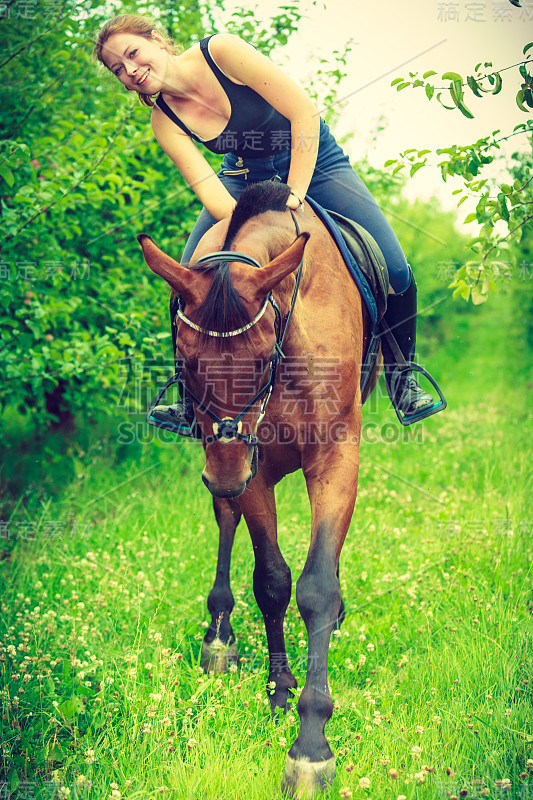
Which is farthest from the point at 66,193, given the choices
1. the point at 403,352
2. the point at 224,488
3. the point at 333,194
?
the point at 224,488

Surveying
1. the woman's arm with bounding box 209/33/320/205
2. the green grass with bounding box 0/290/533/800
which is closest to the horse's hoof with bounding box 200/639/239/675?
the green grass with bounding box 0/290/533/800

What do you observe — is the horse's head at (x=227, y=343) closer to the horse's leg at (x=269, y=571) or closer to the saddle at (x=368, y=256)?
the horse's leg at (x=269, y=571)

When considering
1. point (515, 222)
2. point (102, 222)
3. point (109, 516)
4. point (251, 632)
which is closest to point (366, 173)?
point (102, 222)

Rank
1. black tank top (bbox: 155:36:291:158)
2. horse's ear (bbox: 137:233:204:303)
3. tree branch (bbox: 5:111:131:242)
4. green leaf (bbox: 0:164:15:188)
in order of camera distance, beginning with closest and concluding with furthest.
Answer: horse's ear (bbox: 137:233:204:303), black tank top (bbox: 155:36:291:158), green leaf (bbox: 0:164:15:188), tree branch (bbox: 5:111:131:242)

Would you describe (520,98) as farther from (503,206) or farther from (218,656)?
(218,656)

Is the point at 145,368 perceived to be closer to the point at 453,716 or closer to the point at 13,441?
the point at 13,441

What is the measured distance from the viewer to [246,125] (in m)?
3.62

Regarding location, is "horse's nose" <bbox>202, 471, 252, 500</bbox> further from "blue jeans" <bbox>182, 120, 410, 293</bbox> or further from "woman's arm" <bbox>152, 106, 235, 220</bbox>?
"blue jeans" <bbox>182, 120, 410, 293</bbox>

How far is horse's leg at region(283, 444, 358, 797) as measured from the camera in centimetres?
274

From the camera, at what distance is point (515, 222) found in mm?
3896

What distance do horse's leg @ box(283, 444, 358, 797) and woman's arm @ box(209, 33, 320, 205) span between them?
4.49ft

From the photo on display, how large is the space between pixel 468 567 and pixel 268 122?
124 inches

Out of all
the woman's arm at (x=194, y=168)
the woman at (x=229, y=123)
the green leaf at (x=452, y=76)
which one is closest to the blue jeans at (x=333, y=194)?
the woman at (x=229, y=123)

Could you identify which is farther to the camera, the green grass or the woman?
the woman
